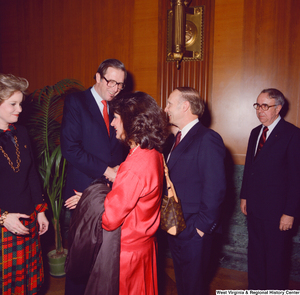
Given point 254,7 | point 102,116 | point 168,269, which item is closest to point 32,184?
point 102,116

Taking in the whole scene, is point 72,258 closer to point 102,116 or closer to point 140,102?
point 140,102

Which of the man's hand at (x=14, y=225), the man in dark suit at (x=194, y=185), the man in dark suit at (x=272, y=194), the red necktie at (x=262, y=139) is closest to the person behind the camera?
the man's hand at (x=14, y=225)

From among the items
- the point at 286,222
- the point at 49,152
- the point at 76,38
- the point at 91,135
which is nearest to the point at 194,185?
the point at 91,135

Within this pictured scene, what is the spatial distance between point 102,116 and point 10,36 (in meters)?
2.73

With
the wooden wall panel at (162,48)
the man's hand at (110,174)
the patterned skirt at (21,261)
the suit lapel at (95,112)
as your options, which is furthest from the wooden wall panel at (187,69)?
the patterned skirt at (21,261)

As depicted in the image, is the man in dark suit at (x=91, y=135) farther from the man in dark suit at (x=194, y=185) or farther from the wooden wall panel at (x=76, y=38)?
the wooden wall panel at (x=76, y=38)

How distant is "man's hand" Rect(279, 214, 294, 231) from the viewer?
2131 millimetres

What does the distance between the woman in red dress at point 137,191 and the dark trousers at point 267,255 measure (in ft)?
4.38

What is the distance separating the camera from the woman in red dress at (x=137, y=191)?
1.24 meters

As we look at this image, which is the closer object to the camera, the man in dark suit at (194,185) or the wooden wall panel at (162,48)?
the man in dark suit at (194,185)

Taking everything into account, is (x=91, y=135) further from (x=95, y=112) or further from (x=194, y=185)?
(x=194, y=185)

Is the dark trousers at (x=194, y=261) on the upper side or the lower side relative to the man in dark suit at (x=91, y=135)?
lower

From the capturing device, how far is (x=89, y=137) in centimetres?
200

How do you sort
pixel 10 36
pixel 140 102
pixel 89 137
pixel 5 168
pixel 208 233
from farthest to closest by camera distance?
pixel 10 36 → pixel 89 137 → pixel 208 233 → pixel 5 168 → pixel 140 102
